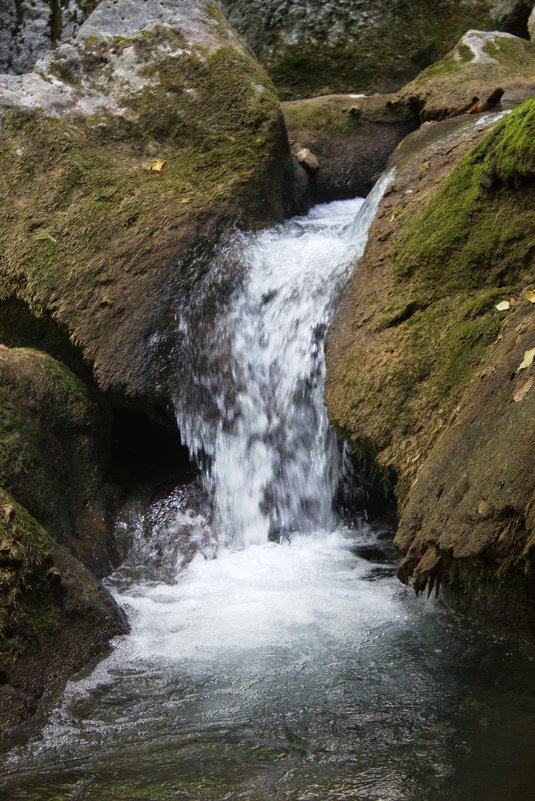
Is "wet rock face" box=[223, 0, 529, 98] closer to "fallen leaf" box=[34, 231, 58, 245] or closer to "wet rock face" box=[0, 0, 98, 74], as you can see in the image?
"wet rock face" box=[0, 0, 98, 74]

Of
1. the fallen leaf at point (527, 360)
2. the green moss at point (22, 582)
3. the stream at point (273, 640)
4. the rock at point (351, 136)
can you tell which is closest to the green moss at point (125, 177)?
the stream at point (273, 640)

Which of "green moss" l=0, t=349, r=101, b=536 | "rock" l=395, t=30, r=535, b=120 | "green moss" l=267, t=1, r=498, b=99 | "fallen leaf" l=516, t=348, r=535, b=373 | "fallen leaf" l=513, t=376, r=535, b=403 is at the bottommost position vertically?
"green moss" l=0, t=349, r=101, b=536

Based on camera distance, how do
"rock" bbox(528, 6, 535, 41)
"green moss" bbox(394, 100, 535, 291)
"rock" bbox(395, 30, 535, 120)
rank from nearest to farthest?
1. "green moss" bbox(394, 100, 535, 291)
2. "rock" bbox(395, 30, 535, 120)
3. "rock" bbox(528, 6, 535, 41)

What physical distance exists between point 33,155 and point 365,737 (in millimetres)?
5385

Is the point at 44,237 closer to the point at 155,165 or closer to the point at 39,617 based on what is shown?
the point at 155,165

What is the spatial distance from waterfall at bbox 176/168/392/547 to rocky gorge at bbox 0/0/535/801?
0.15 feet

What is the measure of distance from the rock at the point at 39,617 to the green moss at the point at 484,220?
248 centimetres

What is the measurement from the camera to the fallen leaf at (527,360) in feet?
10.9

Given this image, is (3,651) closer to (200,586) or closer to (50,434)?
(200,586)

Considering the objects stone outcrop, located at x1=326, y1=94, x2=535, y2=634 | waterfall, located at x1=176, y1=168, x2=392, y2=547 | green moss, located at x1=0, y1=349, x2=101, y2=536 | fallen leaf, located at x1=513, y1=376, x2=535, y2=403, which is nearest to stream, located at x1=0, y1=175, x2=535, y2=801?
waterfall, located at x1=176, y1=168, x2=392, y2=547

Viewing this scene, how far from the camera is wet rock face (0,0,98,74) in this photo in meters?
10.9

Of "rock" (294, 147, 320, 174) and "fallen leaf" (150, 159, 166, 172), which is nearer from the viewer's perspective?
"fallen leaf" (150, 159, 166, 172)

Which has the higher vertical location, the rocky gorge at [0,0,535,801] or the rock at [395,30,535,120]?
the rock at [395,30,535,120]

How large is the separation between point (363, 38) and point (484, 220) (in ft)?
19.9
